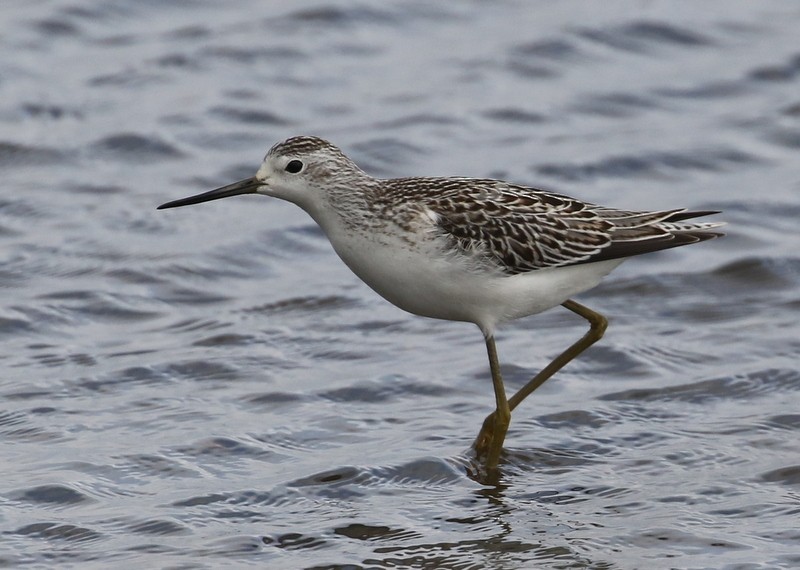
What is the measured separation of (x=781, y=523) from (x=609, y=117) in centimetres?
929

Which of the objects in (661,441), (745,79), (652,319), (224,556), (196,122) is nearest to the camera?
(224,556)

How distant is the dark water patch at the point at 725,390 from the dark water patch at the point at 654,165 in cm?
488

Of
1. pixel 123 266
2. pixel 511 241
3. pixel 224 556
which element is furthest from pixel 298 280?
pixel 224 556

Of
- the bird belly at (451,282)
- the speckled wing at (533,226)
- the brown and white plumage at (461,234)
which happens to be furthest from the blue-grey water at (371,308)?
the speckled wing at (533,226)

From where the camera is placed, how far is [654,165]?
16.4 meters

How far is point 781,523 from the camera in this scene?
361 inches

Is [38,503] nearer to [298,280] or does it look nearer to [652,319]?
[298,280]

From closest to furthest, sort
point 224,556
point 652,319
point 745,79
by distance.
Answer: point 224,556
point 652,319
point 745,79

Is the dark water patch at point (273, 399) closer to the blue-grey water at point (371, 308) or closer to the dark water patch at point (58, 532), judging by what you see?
the blue-grey water at point (371, 308)

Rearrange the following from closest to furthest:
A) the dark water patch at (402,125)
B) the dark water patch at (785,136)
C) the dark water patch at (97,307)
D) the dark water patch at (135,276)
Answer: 1. the dark water patch at (97,307)
2. the dark water patch at (135,276)
3. the dark water patch at (402,125)
4. the dark water patch at (785,136)

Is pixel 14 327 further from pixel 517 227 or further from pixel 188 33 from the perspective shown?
pixel 188 33

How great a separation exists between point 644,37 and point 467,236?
431 inches

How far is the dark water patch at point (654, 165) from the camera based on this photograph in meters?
16.2

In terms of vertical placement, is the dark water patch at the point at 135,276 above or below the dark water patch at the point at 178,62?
below
